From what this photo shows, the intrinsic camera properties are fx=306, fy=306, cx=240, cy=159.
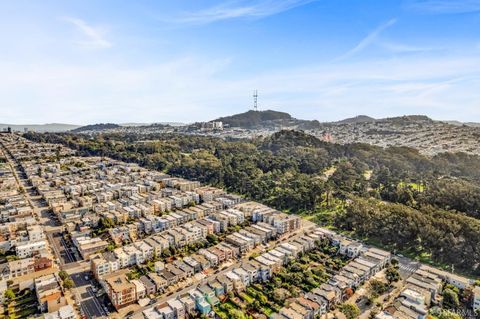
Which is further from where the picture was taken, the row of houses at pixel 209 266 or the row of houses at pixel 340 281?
the row of houses at pixel 209 266

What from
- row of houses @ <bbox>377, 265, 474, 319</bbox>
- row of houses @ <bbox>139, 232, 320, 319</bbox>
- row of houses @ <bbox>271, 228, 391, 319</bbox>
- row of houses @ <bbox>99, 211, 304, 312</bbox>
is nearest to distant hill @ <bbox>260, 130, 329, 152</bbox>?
row of houses @ <bbox>271, 228, 391, 319</bbox>

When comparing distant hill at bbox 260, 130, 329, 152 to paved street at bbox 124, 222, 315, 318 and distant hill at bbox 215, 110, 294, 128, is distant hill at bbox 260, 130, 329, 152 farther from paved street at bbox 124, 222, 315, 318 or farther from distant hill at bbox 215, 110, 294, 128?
distant hill at bbox 215, 110, 294, 128

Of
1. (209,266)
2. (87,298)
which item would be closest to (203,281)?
(209,266)

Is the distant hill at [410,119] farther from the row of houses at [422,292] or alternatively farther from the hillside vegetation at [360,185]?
the row of houses at [422,292]

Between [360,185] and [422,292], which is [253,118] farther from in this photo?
[422,292]

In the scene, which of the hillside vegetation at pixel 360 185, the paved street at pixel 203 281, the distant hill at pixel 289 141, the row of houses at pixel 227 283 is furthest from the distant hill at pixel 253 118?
the row of houses at pixel 227 283

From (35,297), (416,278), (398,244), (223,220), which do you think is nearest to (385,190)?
(398,244)

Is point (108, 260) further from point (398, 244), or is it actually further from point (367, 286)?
point (398, 244)
